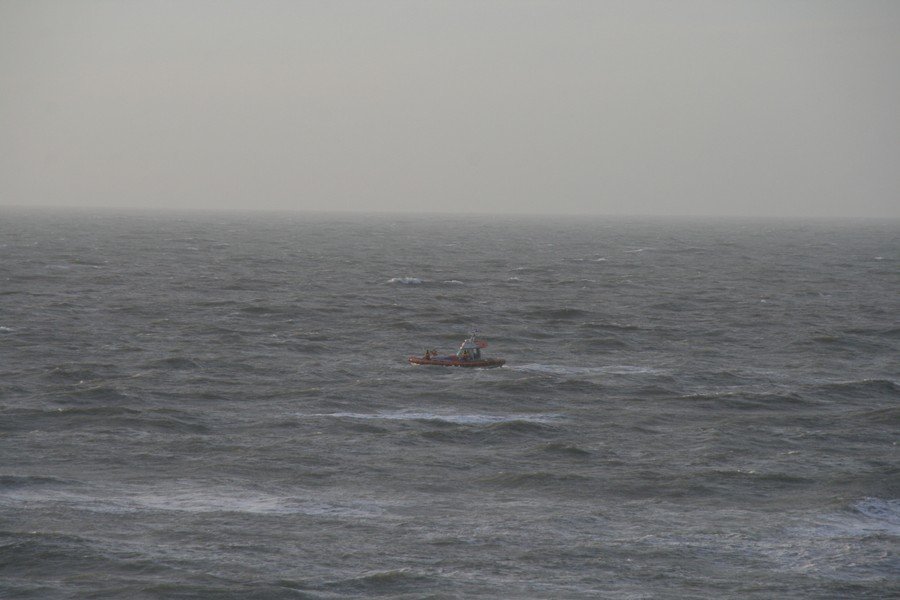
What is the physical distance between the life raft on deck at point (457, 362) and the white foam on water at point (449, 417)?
14.2m

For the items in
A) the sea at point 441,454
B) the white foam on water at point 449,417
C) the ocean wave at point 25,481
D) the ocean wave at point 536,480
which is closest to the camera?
the sea at point 441,454

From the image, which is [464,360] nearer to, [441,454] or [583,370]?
[583,370]

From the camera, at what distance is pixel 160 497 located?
45.0 m

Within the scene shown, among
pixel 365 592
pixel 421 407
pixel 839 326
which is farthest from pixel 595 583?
pixel 839 326

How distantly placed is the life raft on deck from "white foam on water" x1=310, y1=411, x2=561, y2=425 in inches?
560

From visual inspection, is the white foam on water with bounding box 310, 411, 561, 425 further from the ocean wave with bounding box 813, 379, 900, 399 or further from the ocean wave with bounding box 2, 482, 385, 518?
the ocean wave with bounding box 813, 379, 900, 399

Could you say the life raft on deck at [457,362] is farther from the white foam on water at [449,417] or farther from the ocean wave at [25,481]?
the ocean wave at [25,481]

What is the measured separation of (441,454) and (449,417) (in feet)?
25.3

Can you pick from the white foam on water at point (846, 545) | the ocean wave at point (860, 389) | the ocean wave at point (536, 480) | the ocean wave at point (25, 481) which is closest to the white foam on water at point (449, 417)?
the ocean wave at point (536, 480)

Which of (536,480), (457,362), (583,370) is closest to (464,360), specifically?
(457,362)

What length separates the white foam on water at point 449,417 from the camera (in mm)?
59444

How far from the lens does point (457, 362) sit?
247 ft

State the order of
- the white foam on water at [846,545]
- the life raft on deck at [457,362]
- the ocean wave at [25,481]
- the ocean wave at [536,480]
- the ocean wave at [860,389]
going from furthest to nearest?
Result: the life raft on deck at [457,362] < the ocean wave at [860,389] < the ocean wave at [536,480] < the ocean wave at [25,481] < the white foam on water at [846,545]

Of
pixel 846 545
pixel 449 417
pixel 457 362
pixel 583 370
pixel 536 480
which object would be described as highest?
pixel 457 362
